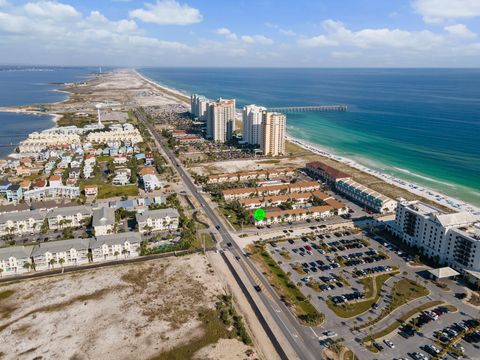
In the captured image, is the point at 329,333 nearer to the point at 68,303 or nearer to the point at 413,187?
the point at 68,303

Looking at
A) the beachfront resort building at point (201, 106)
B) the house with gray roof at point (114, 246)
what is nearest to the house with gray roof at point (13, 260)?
the house with gray roof at point (114, 246)

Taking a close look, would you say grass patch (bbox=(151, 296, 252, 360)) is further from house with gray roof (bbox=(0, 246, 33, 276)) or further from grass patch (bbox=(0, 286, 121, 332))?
house with gray roof (bbox=(0, 246, 33, 276))

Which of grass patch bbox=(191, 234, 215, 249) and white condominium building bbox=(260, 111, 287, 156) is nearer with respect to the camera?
grass patch bbox=(191, 234, 215, 249)

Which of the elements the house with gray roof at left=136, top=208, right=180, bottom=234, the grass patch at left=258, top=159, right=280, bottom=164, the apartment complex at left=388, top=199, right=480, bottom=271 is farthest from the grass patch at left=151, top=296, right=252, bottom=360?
the grass patch at left=258, top=159, right=280, bottom=164

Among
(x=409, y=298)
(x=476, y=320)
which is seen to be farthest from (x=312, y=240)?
(x=476, y=320)

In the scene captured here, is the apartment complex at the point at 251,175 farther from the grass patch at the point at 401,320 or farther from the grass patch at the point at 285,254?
the grass patch at the point at 401,320

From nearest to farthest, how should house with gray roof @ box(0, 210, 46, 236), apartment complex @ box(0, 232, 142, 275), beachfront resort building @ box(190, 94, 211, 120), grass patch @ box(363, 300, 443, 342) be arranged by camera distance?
1. grass patch @ box(363, 300, 443, 342)
2. apartment complex @ box(0, 232, 142, 275)
3. house with gray roof @ box(0, 210, 46, 236)
4. beachfront resort building @ box(190, 94, 211, 120)

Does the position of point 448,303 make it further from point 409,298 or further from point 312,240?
point 312,240
